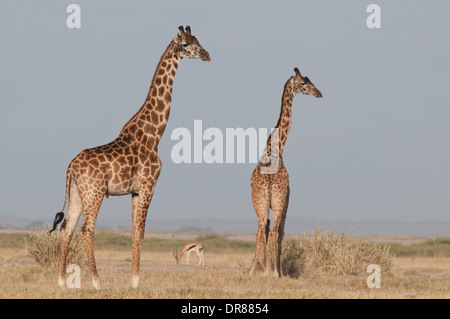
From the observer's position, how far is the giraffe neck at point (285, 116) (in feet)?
54.8

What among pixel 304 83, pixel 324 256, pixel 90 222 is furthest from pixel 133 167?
pixel 324 256

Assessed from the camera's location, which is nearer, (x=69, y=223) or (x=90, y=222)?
(x=90, y=222)

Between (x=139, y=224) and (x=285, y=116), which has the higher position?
(x=285, y=116)

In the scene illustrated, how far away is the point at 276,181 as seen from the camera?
628 inches

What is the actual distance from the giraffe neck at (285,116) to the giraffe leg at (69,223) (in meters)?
5.13

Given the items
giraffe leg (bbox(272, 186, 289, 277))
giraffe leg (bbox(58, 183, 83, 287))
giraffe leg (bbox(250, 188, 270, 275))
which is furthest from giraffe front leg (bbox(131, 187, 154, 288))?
giraffe leg (bbox(272, 186, 289, 277))

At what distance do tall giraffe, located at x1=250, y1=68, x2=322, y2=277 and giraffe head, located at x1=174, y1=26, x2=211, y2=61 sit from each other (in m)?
3.51

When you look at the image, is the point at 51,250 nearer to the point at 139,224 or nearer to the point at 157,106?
the point at 139,224

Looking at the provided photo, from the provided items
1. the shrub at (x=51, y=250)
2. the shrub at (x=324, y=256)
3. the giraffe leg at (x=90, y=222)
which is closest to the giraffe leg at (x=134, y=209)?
the giraffe leg at (x=90, y=222)

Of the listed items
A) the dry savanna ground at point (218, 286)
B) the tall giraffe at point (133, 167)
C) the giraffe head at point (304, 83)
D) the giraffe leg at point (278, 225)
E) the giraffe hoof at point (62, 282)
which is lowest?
the dry savanna ground at point (218, 286)

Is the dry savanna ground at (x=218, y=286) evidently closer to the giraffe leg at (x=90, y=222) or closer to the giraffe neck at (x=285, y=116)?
the giraffe leg at (x=90, y=222)

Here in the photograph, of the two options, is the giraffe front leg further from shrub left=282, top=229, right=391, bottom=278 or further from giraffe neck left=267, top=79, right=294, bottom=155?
shrub left=282, top=229, right=391, bottom=278

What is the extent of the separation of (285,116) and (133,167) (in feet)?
16.5
